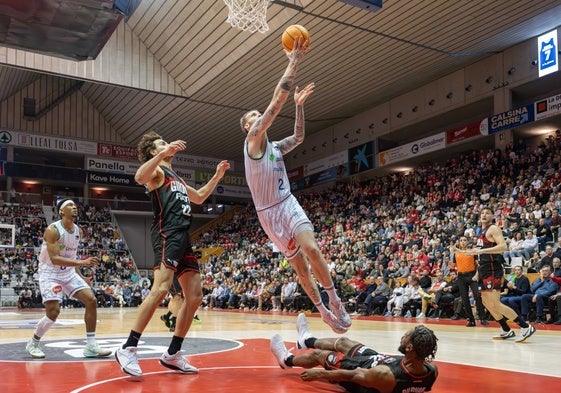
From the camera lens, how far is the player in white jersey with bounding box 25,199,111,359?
19.7ft

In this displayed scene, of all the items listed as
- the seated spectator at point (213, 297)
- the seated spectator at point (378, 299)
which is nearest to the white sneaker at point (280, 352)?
the seated spectator at point (378, 299)

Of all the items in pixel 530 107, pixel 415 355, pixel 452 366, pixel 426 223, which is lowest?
pixel 452 366

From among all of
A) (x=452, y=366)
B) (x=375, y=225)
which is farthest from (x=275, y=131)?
(x=452, y=366)

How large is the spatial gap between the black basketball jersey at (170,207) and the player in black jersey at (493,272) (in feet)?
13.8

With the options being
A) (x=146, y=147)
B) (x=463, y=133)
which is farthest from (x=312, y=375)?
(x=463, y=133)

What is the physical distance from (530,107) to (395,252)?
7042 millimetres

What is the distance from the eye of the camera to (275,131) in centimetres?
2948

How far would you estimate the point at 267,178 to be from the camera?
17.6ft

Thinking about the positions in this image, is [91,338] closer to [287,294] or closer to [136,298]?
[287,294]

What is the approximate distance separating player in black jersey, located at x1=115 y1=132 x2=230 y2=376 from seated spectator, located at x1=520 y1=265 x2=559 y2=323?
856cm

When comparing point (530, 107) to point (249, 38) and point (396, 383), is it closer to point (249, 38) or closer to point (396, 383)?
point (249, 38)

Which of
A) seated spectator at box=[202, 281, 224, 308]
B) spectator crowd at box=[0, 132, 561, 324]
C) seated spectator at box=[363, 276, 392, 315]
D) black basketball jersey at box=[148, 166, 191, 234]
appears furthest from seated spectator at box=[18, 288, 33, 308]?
black basketball jersey at box=[148, 166, 191, 234]

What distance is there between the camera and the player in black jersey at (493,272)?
766cm

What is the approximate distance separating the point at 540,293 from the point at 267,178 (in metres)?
8.05
